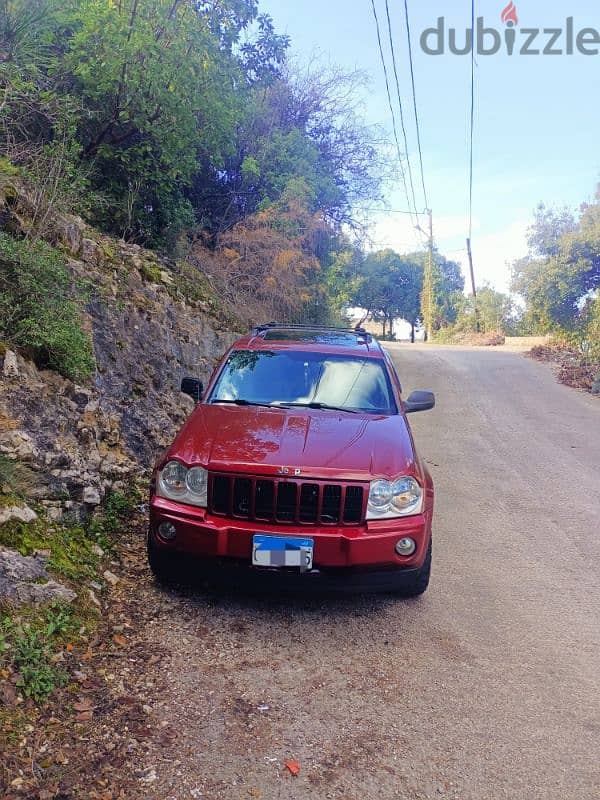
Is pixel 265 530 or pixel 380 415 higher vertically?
pixel 380 415

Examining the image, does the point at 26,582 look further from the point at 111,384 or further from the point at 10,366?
the point at 111,384

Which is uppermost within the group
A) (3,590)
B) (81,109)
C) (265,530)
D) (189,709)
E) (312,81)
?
(312,81)

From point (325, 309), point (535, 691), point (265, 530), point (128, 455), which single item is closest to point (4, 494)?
point (265, 530)

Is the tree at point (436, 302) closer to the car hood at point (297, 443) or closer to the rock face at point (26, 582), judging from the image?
the car hood at point (297, 443)

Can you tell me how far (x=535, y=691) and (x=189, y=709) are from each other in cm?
185

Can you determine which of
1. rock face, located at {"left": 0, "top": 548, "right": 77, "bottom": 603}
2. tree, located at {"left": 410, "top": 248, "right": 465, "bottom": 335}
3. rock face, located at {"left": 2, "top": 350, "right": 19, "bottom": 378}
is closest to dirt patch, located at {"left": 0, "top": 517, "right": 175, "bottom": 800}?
rock face, located at {"left": 0, "top": 548, "right": 77, "bottom": 603}

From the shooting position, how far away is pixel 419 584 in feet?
13.3

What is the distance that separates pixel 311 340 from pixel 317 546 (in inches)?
108

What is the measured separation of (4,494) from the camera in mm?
3848

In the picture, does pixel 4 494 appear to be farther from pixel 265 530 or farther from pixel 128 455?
pixel 128 455

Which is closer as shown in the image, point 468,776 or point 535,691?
point 468,776

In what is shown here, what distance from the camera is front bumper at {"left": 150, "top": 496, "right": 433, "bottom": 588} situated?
362 cm

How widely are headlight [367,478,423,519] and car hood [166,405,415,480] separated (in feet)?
0.23

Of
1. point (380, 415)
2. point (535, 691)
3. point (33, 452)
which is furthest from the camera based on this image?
point (380, 415)
